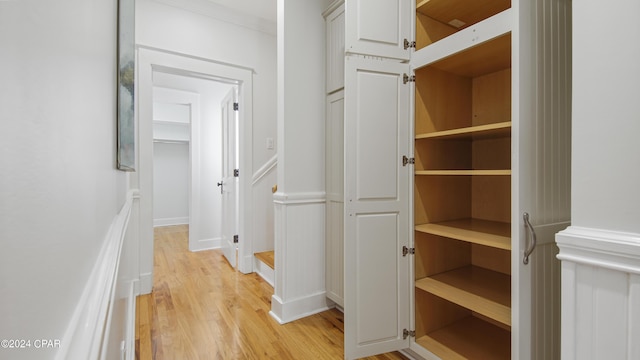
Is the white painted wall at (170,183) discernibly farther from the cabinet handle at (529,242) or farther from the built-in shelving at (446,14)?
the cabinet handle at (529,242)

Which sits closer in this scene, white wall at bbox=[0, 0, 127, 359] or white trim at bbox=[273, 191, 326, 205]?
white wall at bbox=[0, 0, 127, 359]

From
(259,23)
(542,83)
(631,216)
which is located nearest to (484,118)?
(542,83)

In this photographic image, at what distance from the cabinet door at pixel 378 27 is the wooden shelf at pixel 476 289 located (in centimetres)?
137

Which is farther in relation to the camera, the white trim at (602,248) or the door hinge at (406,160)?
the door hinge at (406,160)

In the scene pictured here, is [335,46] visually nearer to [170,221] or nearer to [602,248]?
[602,248]

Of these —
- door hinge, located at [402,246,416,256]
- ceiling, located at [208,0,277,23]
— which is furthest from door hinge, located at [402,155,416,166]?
ceiling, located at [208,0,277,23]

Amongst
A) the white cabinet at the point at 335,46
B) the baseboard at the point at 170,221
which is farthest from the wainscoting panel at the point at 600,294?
the baseboard at the point at 170,221

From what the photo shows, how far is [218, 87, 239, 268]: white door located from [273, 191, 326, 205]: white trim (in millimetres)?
1251

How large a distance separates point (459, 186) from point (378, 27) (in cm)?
117

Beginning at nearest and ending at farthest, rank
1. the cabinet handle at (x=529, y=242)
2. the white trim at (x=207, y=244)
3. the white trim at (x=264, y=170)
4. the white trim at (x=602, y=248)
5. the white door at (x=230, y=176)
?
the white trim at (x=602, y=248)
the cabinet handle at (x=529, y=242)
the white trim at (x=264, y=170)
the white door at (x=230, y=176)
the white trim at (x=207, y=244)

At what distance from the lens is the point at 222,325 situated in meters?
2.02

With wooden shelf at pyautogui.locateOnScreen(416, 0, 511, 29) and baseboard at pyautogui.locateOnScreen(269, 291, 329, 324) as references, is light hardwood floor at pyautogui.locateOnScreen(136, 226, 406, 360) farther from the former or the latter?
wooden shelf at pyautogui.locateOnScreen(416, 0, 511, 29)

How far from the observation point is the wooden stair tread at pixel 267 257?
2746 mm

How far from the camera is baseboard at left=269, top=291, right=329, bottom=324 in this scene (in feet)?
6.77
